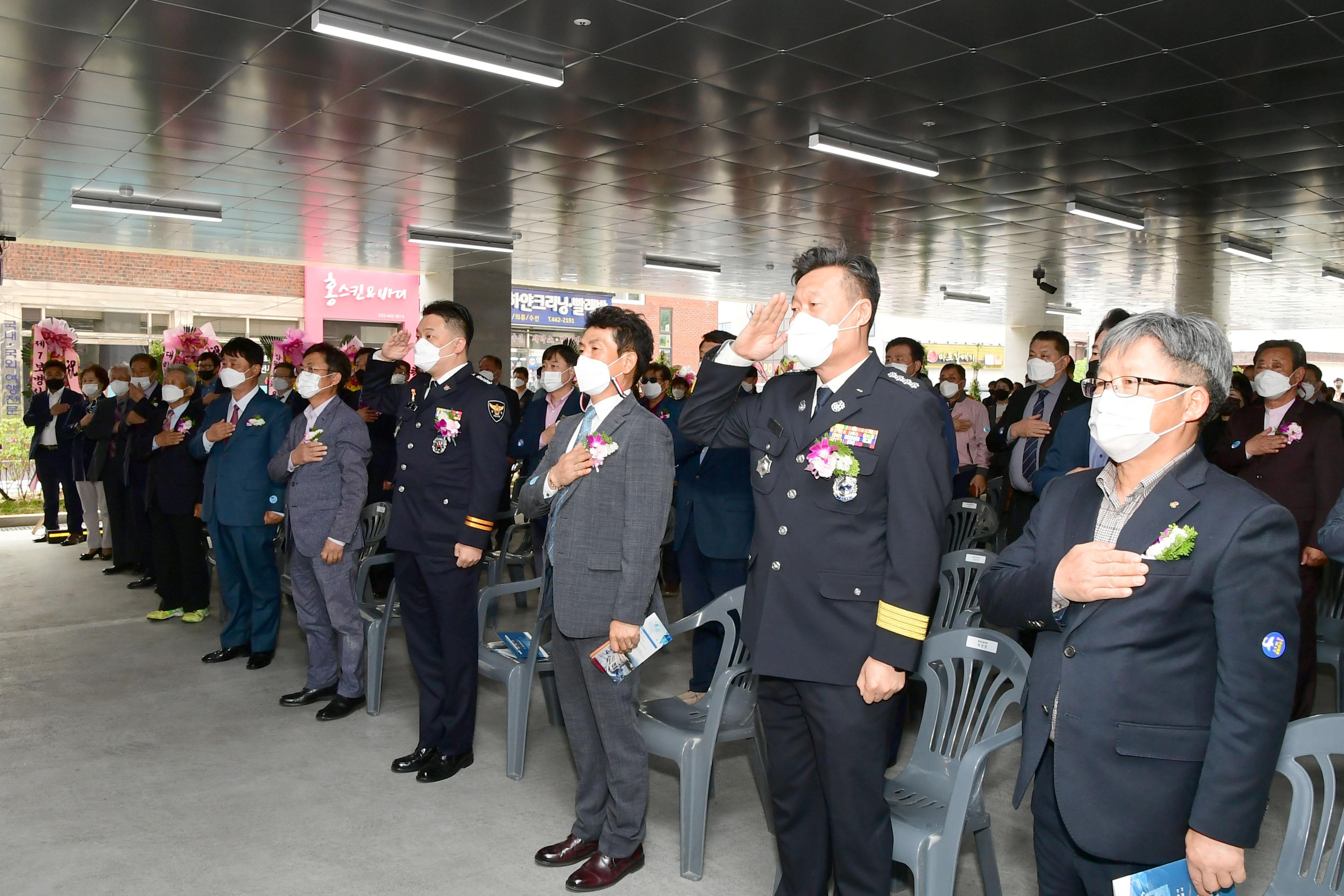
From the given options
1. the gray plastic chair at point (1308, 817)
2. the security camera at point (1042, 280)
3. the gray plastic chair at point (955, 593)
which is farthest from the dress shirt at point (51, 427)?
the security camera at point (1042, 280)

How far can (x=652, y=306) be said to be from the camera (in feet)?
76.3

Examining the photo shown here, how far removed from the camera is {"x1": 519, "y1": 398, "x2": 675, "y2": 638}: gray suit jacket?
2824mm

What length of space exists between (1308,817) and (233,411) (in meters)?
4.97

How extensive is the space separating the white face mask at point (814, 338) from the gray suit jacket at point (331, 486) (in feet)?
8.62

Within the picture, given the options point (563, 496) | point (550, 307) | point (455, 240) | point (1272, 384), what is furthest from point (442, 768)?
point (550, 307)

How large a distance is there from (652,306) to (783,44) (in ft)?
58.0

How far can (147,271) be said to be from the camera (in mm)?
15281

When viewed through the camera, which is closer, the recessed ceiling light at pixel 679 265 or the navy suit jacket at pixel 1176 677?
the navy suit jacket at pixel 1176 677

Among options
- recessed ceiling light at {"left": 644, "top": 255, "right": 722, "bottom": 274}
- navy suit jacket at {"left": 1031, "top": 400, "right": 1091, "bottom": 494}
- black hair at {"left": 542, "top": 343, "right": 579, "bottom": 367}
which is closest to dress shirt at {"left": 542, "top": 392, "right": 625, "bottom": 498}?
navy suit jacket at {"left": 1031, "top": 400, "right": 1091, "bottom": 494}

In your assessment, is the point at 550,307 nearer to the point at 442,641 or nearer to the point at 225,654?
the point at 225,654

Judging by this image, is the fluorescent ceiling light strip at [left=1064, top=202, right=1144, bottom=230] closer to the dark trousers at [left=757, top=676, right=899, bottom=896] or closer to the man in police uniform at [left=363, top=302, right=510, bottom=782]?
the man in police uniform at [left=363, top=302, right=510, bottom=782]

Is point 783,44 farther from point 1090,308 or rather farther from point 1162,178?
point 1090,308

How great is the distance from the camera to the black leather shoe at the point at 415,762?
376cm

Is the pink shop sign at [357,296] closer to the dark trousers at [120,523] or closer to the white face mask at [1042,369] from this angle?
the dark trousers at [120,523]
